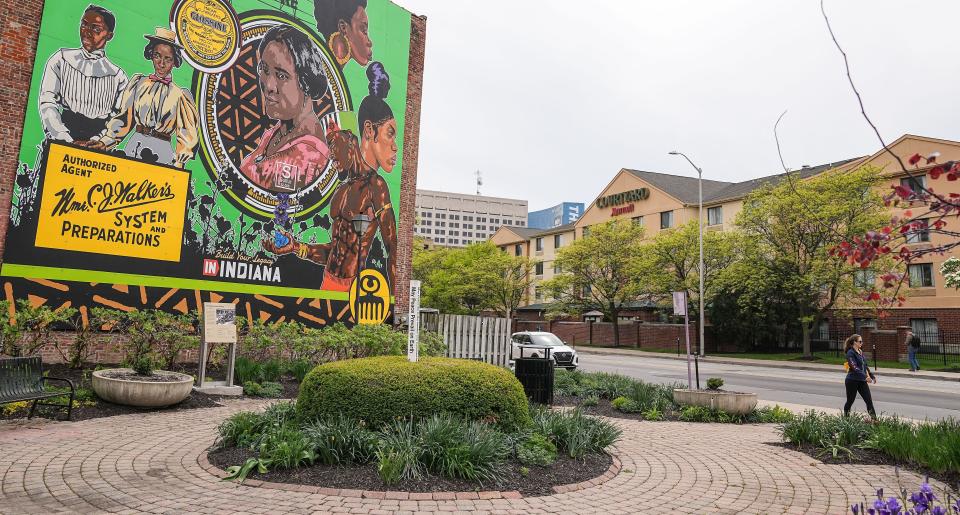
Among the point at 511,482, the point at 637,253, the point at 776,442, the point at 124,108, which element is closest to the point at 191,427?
the point at 511,482

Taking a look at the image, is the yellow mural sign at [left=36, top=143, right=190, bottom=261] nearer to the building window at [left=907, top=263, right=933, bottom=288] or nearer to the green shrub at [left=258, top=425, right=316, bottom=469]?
the green shrub at [left=258, top=425, right=316, bottom=469]

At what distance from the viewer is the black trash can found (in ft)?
36.4

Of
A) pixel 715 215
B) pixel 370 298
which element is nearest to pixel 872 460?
pixel 370 298

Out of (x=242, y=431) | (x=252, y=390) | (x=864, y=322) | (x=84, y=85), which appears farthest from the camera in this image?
(x=864, y=322)

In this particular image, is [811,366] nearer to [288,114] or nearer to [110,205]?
[288,114]

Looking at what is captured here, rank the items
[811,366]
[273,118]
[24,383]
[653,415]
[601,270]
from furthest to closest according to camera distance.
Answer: [601,270]
[811,366]
[273,118]
[653,415]
[24,383]

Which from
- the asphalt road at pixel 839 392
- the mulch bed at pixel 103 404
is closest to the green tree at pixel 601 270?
the asphalt road at pixel 839 392

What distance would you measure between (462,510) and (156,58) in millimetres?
14439

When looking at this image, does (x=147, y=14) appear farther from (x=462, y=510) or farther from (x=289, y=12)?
(x=462, y=510)

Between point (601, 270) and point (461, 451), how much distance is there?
42.8 m

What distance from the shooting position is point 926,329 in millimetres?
35219

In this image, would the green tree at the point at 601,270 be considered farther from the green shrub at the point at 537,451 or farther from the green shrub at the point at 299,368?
the green shrub at the point at 537,451

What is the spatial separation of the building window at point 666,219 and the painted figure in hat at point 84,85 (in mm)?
44971

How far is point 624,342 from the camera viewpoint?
160 feet
